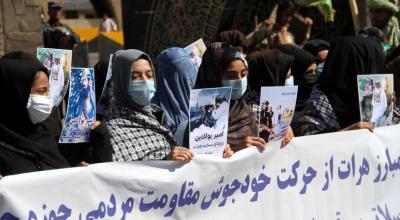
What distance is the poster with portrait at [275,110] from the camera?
3934 millimetres

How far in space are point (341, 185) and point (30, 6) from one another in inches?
152

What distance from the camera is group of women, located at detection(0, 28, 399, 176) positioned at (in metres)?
3.50

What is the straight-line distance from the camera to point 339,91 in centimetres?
465

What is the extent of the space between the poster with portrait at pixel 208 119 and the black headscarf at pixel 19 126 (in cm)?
64

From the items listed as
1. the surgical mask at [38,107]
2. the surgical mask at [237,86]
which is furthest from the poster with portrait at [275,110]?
the surgical mask at [38,107]

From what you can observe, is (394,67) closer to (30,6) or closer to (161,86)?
(161,86)

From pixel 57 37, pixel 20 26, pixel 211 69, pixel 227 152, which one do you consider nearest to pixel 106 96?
pixel 211 69

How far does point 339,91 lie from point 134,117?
1267 mm

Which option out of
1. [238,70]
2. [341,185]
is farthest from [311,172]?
[238,70]

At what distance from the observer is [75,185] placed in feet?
11.0

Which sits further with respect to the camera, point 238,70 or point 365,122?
point 365,122

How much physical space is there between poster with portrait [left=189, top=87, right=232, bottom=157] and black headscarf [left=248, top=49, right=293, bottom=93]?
3.13 ft

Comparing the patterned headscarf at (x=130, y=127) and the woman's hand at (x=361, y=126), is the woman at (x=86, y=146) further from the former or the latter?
the woman's hand at (x=361, y=126)

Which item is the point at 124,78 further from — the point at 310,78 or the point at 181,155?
the point at 310,78
